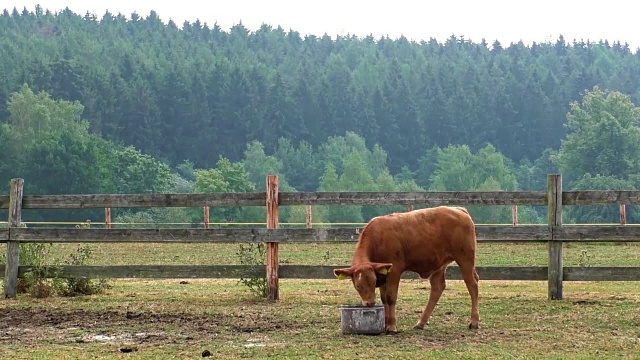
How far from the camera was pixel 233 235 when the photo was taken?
15.9 meters

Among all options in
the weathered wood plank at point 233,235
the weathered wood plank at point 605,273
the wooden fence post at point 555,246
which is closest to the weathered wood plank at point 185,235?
the weathered wood plank at point 233,235

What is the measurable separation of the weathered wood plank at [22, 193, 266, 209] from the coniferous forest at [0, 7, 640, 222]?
191 ft

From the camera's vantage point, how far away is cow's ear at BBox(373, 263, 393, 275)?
11.9 metres

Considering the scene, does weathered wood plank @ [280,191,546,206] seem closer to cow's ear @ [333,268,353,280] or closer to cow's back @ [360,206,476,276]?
cow's back @ [360,206,476,276]

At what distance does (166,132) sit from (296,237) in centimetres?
10920

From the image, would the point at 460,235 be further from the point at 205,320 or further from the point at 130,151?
the point at 130,151

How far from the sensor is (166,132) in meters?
124

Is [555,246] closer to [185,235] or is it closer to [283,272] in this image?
[283,272]

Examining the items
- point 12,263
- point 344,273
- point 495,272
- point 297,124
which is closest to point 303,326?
point 344,273

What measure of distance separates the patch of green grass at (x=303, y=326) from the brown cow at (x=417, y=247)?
1.52 feet

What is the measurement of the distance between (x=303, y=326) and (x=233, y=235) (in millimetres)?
3283

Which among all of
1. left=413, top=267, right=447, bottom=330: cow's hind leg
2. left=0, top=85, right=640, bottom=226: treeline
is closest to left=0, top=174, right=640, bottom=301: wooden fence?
left=413, top=267, right=447, bottom=330: cow's hind leg

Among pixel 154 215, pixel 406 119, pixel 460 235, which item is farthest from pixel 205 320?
pixel 406 119

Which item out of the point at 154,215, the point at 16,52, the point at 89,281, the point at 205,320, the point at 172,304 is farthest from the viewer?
the point at 16,52
